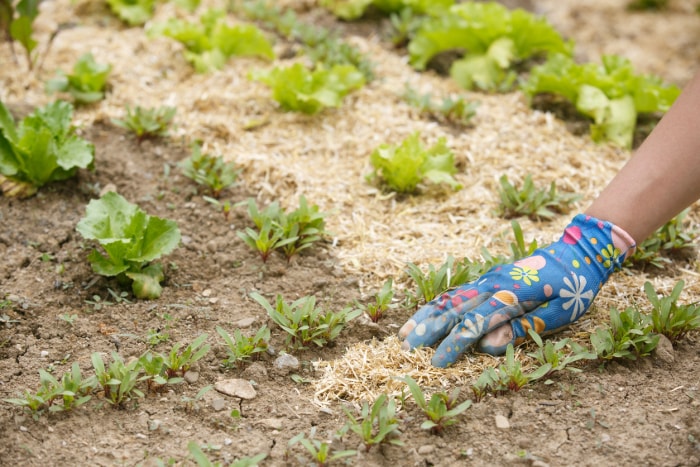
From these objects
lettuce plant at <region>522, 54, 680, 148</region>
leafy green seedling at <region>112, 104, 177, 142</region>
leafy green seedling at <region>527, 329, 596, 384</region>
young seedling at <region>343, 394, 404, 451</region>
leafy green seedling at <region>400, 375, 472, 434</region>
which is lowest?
leafy green seedling at <region>112, 104, 177, 142</region>

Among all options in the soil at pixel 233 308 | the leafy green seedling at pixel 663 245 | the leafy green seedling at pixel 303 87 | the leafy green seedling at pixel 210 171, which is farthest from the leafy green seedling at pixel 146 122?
the leafy green seedling at pixel 663 245

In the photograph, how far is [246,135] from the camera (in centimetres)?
330

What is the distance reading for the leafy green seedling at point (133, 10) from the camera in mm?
4152

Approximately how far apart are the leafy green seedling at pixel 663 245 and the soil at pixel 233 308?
53 millimetres

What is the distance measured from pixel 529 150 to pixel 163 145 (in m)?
1.67

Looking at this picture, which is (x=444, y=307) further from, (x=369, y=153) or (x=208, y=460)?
(x=369, y=153)

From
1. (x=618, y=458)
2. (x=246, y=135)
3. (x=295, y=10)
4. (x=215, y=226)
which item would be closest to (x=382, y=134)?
(x=246, y=135)

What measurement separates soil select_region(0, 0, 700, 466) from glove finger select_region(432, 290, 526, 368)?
0.60 ft

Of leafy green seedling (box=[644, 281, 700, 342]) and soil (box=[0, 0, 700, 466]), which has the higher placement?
leafy green seedling (box=[644, 281, 700, 342])

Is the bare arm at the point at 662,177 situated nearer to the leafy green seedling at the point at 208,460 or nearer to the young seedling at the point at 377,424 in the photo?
the young seedling at the point at 377,424


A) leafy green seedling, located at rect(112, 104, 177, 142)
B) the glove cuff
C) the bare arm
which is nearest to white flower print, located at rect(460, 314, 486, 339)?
the glove cuff

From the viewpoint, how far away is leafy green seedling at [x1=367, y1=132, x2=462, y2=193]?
9.66 feet

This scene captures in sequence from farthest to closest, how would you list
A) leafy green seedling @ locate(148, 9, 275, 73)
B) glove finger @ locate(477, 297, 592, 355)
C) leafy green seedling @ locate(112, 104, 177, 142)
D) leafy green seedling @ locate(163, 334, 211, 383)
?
leafy green seedling @ locate(148, 9, 275, 73) → leafy green seedling @ locate(112, 104, 177, 142) → glove finger @ locate(477, 297, 592, 355) → leafy green seedling @ locate(163, 334, 211, 383)

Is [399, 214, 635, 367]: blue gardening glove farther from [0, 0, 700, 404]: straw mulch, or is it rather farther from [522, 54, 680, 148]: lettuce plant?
[522, 54, 680, 148]: lettuce plant
